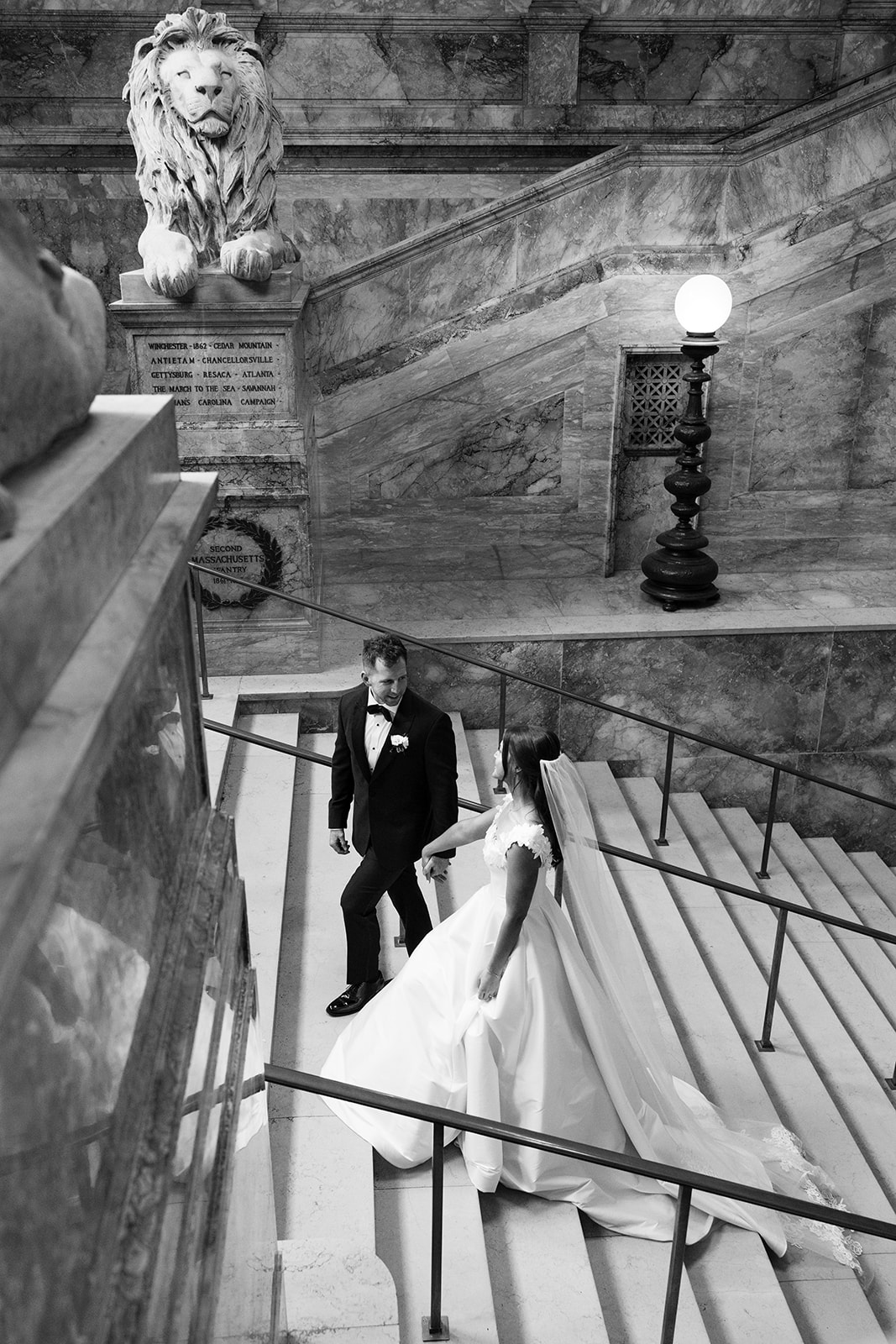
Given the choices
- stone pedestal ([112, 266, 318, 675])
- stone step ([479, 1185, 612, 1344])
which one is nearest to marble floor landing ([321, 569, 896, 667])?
stone pedestal ([112, 266, 318, 675])

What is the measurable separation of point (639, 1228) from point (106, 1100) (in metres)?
3.54

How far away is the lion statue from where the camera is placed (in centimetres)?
650

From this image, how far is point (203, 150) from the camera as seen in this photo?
664 centimetres

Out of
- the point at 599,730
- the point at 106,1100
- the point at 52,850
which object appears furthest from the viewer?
the point at 599,730

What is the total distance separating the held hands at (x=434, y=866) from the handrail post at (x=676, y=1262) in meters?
1.69

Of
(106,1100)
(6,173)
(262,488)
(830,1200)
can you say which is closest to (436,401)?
(262,488)

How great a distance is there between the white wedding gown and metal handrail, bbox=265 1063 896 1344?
2.84ft

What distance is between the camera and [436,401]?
29.3ft

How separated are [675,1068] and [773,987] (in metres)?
Result: 0.81

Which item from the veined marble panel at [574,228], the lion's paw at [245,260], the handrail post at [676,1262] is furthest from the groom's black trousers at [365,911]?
the veined marble panel at [574,228]

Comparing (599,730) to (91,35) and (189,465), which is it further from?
(91,35)

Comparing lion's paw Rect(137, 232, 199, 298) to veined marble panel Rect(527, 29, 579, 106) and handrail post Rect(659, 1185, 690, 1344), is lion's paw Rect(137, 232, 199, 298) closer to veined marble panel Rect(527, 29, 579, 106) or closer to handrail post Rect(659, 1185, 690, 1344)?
handrail post Rect(659, 1185, 690, 1344)

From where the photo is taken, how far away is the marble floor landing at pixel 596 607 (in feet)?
26.3

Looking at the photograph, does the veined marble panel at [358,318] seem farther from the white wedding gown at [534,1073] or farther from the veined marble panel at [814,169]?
the white wedding gown at [534,1073]
